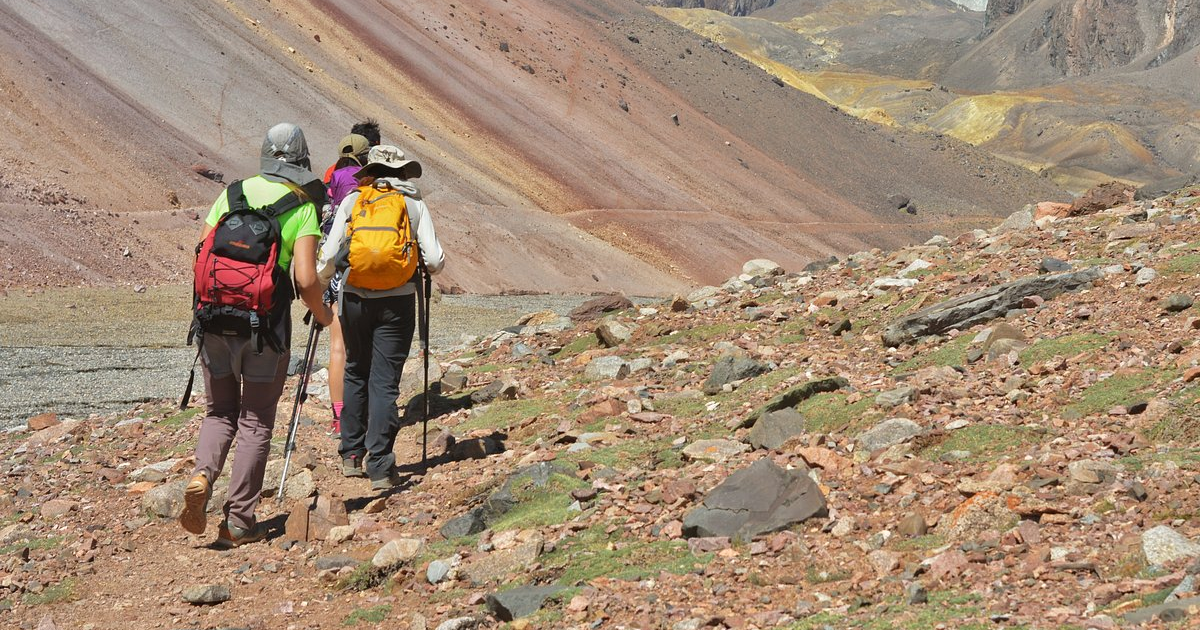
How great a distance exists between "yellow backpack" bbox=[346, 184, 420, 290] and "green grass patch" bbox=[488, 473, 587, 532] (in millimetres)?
1422

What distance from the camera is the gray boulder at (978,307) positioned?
8.95m

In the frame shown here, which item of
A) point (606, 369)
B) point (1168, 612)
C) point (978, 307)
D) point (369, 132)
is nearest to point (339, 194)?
point (369, 132)

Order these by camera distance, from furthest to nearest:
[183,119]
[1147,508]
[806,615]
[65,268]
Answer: [183,119]
[65,268]
[1147,508]
[806,615]

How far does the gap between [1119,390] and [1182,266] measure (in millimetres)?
2653

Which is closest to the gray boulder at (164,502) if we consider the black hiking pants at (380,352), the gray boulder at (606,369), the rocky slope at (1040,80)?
the black hiking pants at (380,352)

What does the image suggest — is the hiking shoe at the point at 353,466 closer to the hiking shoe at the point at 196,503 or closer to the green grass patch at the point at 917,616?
the hiking shoe at the point at 196,503

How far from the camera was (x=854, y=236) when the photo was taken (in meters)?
47.2

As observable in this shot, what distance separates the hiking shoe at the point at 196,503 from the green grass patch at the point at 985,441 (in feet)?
12.2

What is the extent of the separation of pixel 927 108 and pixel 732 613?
123540 mm

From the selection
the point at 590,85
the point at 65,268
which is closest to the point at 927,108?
the point at 590,85

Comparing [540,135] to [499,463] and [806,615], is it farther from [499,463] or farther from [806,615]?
[806,615]

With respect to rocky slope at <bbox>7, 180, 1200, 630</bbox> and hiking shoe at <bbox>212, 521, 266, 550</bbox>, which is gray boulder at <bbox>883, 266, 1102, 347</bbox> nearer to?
rocky slope at <bbox>7, 180, 1200, 630</bbox>

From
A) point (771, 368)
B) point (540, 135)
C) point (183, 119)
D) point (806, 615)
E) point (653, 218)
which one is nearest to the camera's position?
point (806, 615)

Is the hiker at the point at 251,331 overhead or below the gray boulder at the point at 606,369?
overhead
